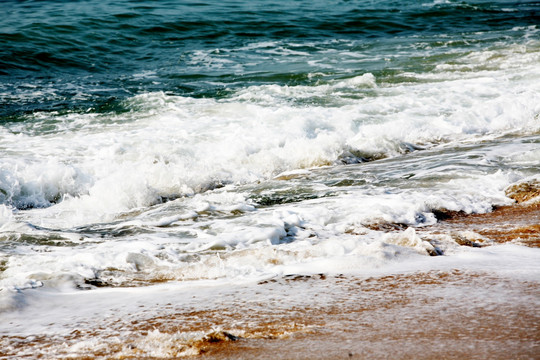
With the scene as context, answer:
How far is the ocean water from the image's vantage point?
3.88 m

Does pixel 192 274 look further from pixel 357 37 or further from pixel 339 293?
pixel 357 37

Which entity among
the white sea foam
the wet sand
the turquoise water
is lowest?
the white sea foam

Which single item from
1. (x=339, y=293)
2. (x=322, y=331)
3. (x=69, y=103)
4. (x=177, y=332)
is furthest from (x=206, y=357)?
(x=69, y=103)

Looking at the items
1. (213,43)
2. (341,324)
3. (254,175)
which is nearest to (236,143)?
(254,175)

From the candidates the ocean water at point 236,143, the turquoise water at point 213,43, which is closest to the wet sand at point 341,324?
the ocean water at point 236,143

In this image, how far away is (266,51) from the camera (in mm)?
14242

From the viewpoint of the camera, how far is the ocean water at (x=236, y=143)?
153 inches

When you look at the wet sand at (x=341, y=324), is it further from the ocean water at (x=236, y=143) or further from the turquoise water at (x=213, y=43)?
the turquoise water at (x=213, y=43)

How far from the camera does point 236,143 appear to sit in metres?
7.44

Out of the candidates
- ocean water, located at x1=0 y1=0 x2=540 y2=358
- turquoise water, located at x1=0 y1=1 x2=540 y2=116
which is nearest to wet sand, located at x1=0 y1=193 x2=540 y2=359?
ocean water, located at x1=0 y1=0 x2=540 y2=358

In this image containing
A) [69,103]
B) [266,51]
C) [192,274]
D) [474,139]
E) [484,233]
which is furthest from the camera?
[266,51]

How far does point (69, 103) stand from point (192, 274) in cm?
712

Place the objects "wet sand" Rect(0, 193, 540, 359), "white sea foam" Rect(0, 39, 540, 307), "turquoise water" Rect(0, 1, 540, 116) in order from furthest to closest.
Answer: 1. "turquoise water" Rect(0, 1, 540, 116)
2. "white sea foam" Rect(0, 39, 540, 307)
3. "wet sand" Rect(0, 193, 540, 359)

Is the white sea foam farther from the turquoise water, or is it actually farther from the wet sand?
the turquoise water
